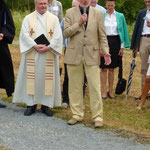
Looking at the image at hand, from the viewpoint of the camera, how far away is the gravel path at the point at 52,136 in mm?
5789

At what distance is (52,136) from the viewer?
6.25 meters

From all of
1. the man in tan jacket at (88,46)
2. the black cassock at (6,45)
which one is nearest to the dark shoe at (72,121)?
the man in tan jacket at (88,46)

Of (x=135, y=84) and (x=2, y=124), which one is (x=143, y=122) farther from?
(x=135, y=84)

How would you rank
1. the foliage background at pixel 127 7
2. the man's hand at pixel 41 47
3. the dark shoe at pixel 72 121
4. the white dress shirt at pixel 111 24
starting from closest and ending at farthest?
the dark shoe at pixel 72 121 < the man's hand at pixel 41 47 < the white dress shirt at pixel 111 24 < the foliage background at pixel 127 7

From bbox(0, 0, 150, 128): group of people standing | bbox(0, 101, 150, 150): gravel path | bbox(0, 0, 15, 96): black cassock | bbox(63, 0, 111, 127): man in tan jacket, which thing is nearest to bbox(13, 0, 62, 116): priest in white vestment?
bbox(0, 0, 150, 128): group of people standing

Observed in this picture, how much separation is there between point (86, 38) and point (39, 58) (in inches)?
42.0

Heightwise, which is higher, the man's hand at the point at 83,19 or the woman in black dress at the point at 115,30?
the man's hand at the point at 83,19

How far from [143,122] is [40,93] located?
1.91 meters

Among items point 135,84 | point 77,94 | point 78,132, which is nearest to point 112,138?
point 78,132

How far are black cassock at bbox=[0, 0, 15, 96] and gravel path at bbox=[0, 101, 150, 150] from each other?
1.09 metres

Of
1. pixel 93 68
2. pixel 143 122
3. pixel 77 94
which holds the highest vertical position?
pixel 93 68

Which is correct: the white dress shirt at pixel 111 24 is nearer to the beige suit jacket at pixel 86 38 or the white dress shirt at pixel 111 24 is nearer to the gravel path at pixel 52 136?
the beige suit jacket at pixel 86 38

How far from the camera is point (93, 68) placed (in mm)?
6824

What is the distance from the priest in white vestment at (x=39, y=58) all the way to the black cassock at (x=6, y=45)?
0.69 meters
